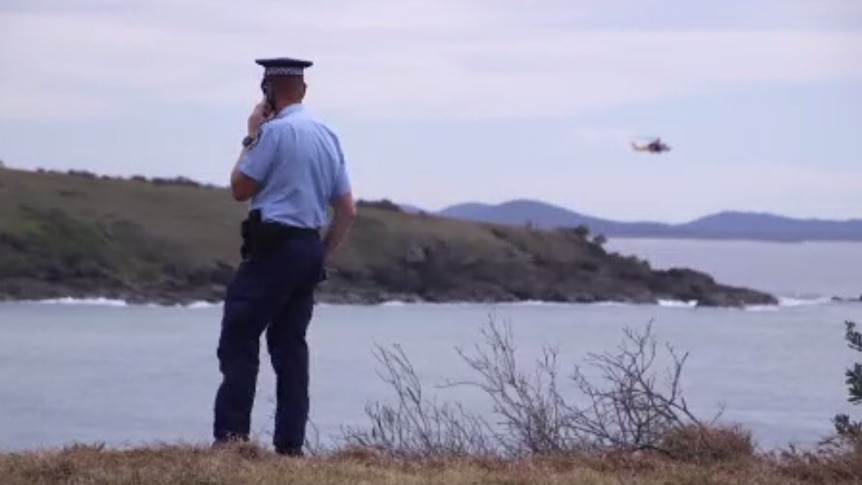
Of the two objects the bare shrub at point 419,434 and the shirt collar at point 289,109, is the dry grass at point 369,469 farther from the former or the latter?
the shirt collar at point 289,109

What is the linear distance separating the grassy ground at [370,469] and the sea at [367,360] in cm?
124

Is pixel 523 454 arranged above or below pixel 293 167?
below

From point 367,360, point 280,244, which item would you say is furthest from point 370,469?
point 367,360

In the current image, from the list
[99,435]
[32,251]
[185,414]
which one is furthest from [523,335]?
[32,251]

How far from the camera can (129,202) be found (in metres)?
76.6

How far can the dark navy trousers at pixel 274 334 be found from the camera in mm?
9891

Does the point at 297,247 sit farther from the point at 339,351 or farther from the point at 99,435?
the point at 339,351

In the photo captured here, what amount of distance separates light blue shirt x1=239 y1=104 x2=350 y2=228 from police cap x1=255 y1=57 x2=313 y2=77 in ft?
0.58

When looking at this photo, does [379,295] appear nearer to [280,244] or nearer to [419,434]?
[419,434]

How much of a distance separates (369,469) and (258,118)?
1.85 metres

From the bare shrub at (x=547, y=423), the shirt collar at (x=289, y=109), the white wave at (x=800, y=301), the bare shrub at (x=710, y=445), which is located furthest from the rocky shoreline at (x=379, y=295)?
the shirt collar at (x=289, y=109)

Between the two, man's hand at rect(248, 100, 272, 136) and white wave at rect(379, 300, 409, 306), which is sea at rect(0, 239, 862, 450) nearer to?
white wave at rect(379, 300, 409, 306)

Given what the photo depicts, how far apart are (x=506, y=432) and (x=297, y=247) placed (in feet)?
9.14

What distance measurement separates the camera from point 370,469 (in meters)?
9.34
